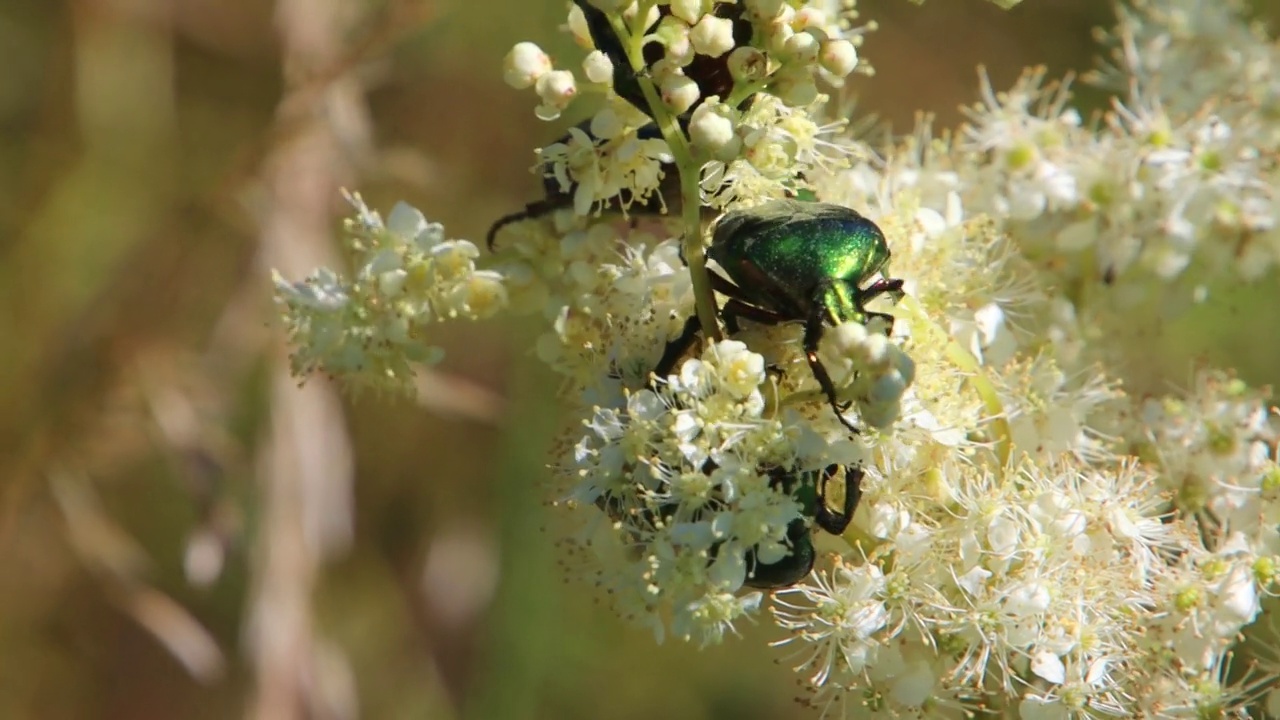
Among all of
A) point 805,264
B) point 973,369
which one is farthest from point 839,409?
point 973,369

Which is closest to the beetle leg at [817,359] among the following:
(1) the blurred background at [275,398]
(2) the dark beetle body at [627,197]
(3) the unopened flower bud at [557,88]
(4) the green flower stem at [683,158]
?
(4) the green flower stem at [683,158]

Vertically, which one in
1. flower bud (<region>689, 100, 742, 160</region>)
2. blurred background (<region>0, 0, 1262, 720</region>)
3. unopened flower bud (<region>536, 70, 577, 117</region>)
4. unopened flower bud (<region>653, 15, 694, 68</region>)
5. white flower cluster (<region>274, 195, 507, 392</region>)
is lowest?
blurred background (<region>0, 0, 1262, 720</region>)

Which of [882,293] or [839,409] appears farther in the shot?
[882,293]

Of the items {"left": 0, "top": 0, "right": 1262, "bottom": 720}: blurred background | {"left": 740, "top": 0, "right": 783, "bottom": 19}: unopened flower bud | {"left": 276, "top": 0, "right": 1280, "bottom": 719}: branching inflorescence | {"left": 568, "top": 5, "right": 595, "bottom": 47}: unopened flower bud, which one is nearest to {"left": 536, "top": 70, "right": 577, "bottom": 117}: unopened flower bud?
{"left": 276, "top": 0, "right": 1280, "bottom": 719}: branching inflorescence

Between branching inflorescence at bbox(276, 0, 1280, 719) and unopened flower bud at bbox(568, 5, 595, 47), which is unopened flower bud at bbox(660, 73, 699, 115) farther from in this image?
unopened flower bud at bbox(568, 5, 595, 47)

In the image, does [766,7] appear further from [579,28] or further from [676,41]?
[579,28]

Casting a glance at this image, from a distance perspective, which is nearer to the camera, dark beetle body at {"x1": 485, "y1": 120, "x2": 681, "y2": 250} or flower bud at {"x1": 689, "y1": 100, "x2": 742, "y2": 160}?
flower bud at {"x1": 689, "y1": 100, "x2": 742, "y2": 160}

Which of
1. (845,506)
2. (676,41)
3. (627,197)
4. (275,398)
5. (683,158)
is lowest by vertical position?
(275,398)

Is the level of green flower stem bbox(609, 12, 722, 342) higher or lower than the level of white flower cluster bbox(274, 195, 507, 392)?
higher
